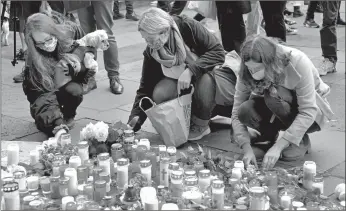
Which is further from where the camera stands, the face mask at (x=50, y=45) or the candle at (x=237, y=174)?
the face mask at (x=50, y=45)

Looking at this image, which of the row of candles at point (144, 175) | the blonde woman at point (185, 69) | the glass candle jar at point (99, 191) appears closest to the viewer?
the row of candles at point (144, 175)

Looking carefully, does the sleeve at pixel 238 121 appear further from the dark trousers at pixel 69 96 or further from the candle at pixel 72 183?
the dark trousers at pixel 69 96

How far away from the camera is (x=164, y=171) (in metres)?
3.30

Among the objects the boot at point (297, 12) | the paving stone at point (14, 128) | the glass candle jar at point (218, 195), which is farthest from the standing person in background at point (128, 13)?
the glass candle jar at point (218, 195)

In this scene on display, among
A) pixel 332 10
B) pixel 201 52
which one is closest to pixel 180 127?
pixel 201 52

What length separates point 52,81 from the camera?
4348 mm

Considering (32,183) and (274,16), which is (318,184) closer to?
(32,183)

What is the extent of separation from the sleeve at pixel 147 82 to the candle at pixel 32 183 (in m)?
1.03

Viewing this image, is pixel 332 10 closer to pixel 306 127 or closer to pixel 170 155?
pixel 306 127

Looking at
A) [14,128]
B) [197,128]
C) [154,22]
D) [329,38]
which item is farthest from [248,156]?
[329,38]

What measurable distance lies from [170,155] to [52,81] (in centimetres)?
129

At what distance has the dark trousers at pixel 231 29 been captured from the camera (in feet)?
16.9

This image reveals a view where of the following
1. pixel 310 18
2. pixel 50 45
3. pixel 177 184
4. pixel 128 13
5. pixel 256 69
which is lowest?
pixel 128 13

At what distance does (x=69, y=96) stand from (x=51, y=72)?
8.5 inches
